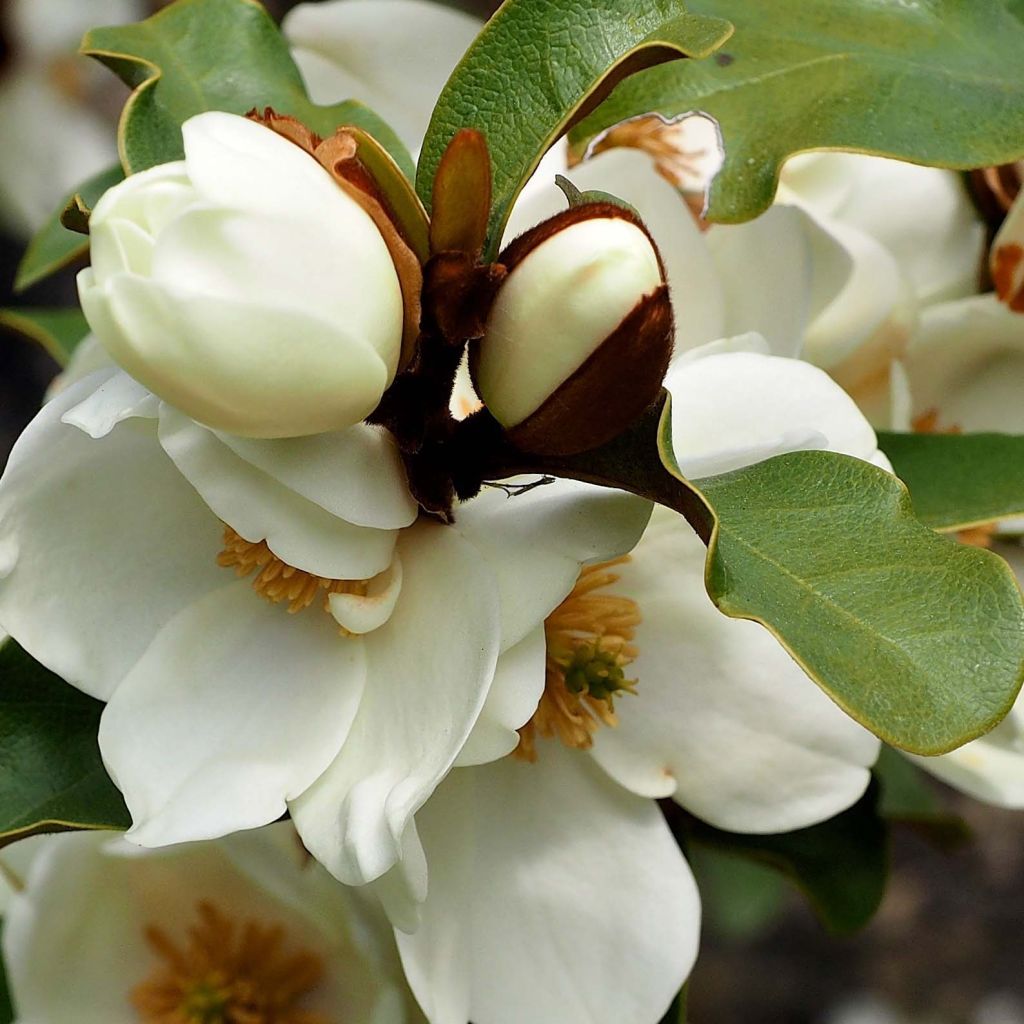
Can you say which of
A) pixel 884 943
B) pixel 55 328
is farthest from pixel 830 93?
pixel 884 943

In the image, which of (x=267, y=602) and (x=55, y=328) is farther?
(x=55, y=328)

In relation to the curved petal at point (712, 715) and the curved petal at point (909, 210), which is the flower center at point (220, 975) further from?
the curved petal at point (909, 210)

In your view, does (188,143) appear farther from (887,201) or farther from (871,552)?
(887,201)

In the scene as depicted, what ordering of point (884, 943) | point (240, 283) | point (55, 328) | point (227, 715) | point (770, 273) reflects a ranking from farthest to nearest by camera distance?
point (884, 943)
point (55, 328)
point (770, 273)
point (227, 715)
point (240, 283)

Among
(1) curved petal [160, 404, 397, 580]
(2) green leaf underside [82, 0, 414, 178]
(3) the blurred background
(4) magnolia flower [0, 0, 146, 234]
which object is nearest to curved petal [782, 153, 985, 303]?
(2) green leaf underside [82, 0, 414, 178]

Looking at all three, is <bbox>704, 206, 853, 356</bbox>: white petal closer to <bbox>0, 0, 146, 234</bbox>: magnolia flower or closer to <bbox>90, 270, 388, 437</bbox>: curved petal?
<bbox>90, 270, 388, 437</bbox>: curved petal

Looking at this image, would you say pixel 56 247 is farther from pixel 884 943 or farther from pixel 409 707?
pixel 884 943

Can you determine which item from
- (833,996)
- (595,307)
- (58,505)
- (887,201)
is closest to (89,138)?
(887,201)
